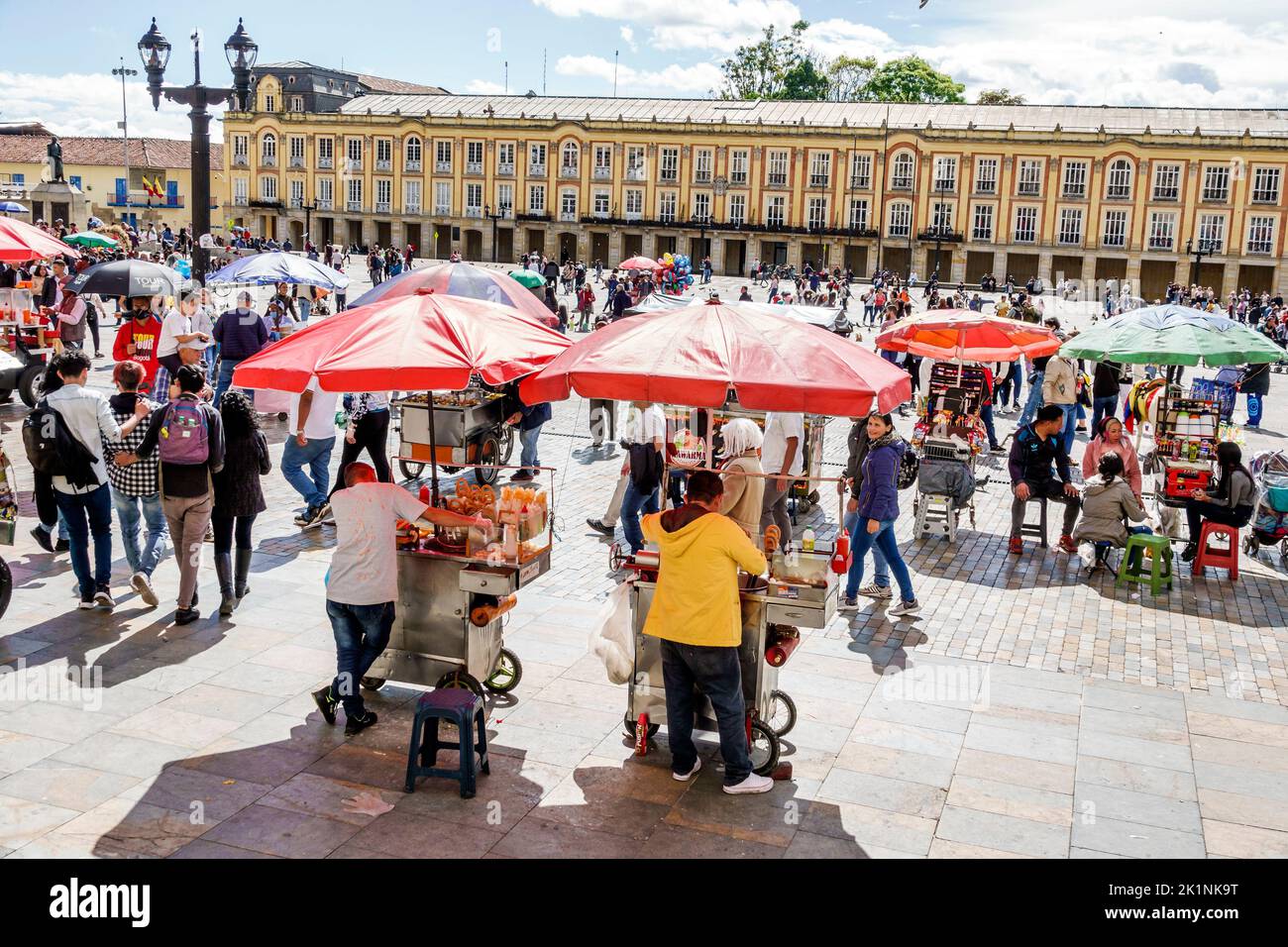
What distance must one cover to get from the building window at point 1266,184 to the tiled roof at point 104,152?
6157cm

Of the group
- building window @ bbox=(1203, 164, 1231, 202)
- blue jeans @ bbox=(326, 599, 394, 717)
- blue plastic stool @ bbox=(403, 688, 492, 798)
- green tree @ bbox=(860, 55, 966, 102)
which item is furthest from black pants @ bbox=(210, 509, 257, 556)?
green tree @ bbox=(860, 55, 966, 102)

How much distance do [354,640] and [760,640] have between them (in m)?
2.26

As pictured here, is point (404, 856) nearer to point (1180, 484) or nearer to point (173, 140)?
point (1180, 484)

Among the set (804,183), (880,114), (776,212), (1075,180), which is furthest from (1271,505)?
(880,114)

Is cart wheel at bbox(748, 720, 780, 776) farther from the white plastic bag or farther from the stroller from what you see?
the stroller

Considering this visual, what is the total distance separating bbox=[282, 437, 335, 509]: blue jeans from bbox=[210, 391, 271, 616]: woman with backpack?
2407 mm

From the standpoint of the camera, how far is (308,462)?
11.1m

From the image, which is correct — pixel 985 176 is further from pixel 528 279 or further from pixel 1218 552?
pixel 1218 552

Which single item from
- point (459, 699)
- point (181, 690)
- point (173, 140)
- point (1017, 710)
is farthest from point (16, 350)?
point (173, 140)

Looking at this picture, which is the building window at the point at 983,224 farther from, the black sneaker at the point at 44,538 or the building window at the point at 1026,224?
the black sneaker at the point at 44,538

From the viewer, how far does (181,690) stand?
701cm

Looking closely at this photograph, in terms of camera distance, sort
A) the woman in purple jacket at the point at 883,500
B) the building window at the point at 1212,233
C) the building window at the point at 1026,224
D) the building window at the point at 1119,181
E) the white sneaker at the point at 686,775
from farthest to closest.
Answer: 1. the building window at the point at 1026,224
2. the building window at the point at 1119,181
3. the building window at the point at 1212,233
4. the woman in purple jacket at the point at 883,500
5. the white sneaker at the point at 686,775

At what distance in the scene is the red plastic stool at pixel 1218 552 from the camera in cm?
1053

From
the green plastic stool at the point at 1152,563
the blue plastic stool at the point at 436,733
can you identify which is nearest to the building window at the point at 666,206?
the green plastic stool at the point at 1152,563
